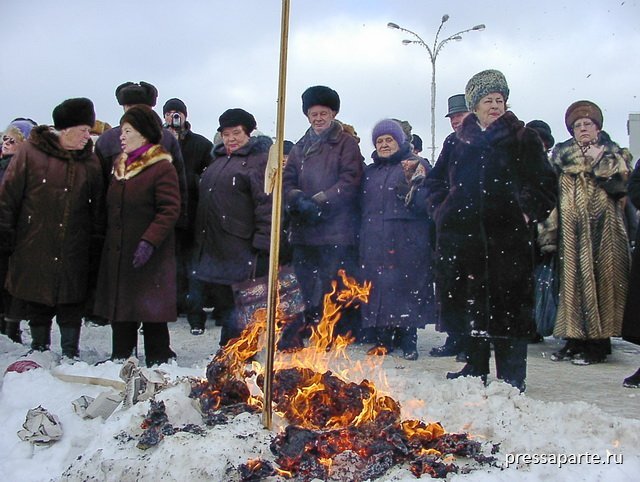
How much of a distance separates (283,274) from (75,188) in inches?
70.9

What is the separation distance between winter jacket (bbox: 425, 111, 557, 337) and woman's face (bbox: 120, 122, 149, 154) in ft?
7.81

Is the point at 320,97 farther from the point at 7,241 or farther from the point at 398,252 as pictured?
the point at 7,241

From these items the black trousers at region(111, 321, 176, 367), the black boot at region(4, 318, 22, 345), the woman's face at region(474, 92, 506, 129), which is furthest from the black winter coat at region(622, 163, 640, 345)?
the black boot at region(4, 318, 22, 345)

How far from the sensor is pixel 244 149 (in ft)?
20.1

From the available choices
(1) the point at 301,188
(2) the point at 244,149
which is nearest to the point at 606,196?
(1) the point at 301,188

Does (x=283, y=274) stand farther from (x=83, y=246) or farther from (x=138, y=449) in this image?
(x=138, y=449)

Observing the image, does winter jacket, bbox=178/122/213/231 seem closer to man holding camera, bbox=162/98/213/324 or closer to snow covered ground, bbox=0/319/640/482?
man holding camera, bbox=162/98/213/324

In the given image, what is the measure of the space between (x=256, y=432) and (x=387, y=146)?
3.49 m

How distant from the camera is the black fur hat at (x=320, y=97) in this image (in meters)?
6.19

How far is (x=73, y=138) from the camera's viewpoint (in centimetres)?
550

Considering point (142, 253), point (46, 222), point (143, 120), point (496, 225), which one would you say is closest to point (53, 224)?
point (46, 222)

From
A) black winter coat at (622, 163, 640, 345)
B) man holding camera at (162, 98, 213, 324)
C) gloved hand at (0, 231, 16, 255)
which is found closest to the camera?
black winter coat at (622, 163, 640, 345)

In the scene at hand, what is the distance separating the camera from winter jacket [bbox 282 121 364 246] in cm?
601

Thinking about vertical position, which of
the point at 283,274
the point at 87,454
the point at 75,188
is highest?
the point at 75,188
